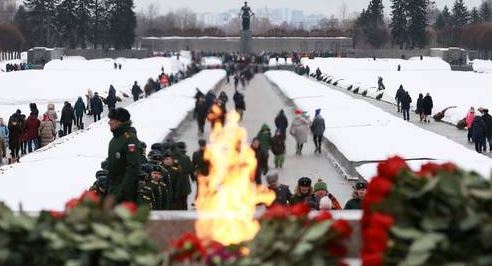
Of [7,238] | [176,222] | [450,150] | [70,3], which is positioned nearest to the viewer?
[7,238]

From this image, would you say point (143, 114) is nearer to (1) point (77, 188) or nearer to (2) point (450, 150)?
(2) point (450, 150)

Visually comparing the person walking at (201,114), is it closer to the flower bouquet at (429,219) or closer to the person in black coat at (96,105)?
the person in black coat at (96,105)

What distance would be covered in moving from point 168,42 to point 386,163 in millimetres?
114863

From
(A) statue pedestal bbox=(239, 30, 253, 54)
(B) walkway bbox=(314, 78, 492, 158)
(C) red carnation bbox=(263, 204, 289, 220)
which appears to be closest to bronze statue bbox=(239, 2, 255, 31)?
(A) statue pedestal bbox=(239, 30, 253, 54)

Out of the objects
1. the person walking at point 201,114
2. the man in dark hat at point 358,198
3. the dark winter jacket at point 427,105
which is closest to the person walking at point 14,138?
the person walking at point 201,114

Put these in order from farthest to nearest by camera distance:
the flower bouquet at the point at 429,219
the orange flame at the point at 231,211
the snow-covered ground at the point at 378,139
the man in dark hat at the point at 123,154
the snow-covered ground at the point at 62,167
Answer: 1. the snow-covered ground at the point at 378,139
2. the snow-covered ground at the point at 62,167
3. the man in dark hat at the point at 123,154
4. the orange flame at the point at 231,211
5. the flower bouquet at the point at 429,219

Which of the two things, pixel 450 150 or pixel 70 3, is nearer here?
pixel 450 150

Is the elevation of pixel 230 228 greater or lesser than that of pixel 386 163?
lesser

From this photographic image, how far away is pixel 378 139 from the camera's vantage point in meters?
21.0

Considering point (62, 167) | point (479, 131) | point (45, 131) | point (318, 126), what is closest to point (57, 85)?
point (45, 131)

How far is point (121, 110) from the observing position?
7879 millimetres

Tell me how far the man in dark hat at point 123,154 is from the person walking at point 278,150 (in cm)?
992

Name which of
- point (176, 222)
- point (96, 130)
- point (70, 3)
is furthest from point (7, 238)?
point (70, 3)

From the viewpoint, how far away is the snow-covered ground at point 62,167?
11.8 metres
